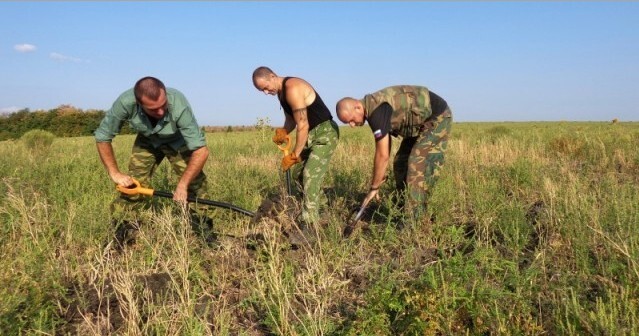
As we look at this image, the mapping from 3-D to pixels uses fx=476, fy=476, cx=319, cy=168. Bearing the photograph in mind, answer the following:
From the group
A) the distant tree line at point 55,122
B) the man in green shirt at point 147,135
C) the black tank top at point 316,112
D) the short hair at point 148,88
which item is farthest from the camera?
the distant tree line at point 55,122

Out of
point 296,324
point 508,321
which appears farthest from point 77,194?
point 508,321

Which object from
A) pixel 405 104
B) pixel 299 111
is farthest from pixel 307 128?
pixel 405 104

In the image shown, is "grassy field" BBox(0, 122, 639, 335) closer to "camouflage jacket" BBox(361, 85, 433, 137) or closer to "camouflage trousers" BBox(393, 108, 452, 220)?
"camouflage trousers" BBox(393, 108, 452, 220)

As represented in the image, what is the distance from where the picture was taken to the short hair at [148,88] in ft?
13.7

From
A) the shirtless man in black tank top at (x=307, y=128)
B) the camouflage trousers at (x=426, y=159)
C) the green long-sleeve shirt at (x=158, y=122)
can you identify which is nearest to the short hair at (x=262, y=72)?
the shirtless man in black tank top at (x=307, y=128)

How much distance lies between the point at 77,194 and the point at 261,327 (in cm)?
390

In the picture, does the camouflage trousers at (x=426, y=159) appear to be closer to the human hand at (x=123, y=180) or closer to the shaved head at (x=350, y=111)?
the shaved head at (x=350, y=111)

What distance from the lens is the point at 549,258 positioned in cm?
354

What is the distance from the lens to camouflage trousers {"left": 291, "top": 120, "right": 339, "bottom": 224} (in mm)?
4820

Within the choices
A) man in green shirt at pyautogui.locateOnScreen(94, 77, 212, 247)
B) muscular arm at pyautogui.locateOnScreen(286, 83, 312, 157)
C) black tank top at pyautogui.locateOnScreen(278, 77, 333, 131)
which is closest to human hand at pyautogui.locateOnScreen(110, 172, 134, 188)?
man in green shirt at pyautogui.locateOnScreen(94, 77, 212, 247)

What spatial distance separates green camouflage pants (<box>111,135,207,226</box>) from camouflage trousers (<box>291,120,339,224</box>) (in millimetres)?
1123

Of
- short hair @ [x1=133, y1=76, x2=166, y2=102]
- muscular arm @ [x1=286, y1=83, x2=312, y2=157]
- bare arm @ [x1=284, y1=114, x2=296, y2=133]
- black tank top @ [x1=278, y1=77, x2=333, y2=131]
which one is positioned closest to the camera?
short hair @ [x1=133, y1=76, x2=166, y2=102]

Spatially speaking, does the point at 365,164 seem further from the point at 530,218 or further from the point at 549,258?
the point at 549,258

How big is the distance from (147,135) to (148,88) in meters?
0.82
